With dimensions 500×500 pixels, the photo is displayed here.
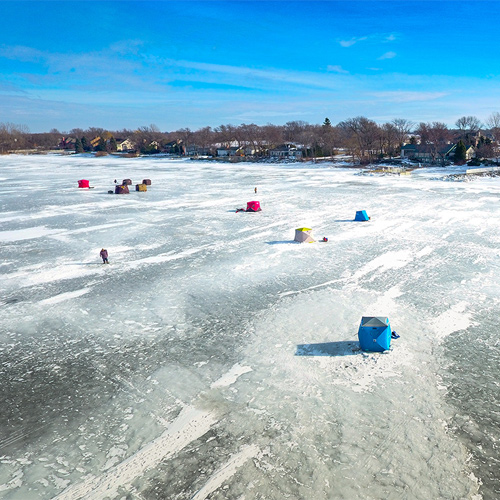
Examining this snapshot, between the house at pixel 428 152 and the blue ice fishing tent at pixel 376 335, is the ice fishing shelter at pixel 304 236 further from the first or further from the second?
the house at pixel 428 152

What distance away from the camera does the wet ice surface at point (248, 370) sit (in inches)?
230

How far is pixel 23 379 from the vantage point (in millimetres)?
8219

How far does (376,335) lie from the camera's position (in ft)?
28.9

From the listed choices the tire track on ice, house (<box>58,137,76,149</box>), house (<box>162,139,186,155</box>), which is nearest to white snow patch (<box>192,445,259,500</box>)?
the tire track on ice

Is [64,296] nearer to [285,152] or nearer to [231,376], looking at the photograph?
[231,376]

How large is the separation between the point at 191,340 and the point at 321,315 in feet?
11.2

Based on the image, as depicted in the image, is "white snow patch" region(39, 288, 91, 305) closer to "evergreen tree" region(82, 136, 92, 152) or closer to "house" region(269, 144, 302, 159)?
"house" region(269, 144, 302, 159)

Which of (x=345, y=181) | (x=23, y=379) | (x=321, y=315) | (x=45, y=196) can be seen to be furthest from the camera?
(x=345, y=181)


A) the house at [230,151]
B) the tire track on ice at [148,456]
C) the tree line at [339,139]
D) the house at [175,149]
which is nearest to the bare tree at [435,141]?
the tree line at [339,139]

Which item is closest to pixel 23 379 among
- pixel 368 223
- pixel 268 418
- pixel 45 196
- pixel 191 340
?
pixel 191 340

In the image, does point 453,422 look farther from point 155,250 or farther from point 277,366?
point 155,250

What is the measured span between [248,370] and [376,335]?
2.81m

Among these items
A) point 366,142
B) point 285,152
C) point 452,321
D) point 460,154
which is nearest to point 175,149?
point 285,152

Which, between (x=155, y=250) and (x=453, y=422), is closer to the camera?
(x=453, y=422)
